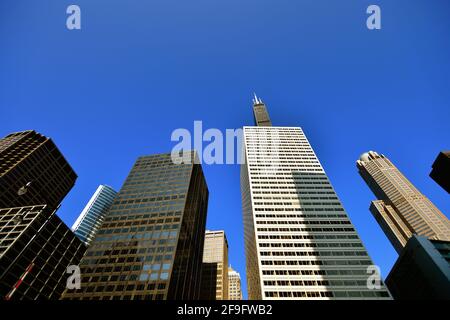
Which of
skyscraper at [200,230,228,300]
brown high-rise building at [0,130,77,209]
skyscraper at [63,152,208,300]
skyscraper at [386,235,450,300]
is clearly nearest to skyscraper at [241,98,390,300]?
skyscraper at [386,235,450,300]

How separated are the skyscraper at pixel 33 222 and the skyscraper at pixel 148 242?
26243 millimetres

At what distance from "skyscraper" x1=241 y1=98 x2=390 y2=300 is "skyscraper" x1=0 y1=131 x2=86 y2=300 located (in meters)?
78.3

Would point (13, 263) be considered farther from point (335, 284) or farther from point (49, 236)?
point (335, 284)

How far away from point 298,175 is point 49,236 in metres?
116

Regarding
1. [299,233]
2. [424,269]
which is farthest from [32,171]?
[424,269]

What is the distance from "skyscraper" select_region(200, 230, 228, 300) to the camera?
436ft

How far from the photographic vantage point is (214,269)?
148 metres

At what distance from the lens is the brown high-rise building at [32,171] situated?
391 feet

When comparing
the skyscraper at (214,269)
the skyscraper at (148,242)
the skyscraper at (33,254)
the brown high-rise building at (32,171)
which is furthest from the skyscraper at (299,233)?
the brown high-rise building at (32,171)

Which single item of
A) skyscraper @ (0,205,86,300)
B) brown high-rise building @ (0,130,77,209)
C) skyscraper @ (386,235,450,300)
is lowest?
skyscraper @ (386,235,450,300)

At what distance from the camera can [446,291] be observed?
5253 centimetres

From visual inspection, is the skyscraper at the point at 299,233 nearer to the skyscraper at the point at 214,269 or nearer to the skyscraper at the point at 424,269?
the skyscraper at the point at 424,269

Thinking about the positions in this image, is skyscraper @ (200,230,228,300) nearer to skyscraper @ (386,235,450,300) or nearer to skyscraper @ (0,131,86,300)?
skyscraper @ (0,131,86,300)

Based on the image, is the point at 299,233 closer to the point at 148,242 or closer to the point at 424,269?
the point at 424,269
